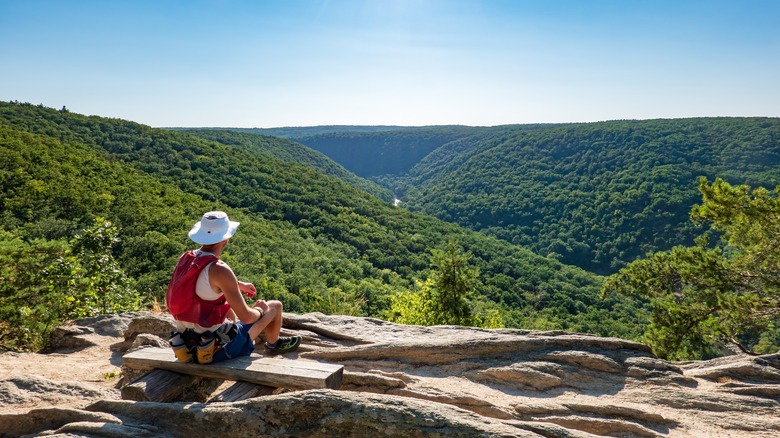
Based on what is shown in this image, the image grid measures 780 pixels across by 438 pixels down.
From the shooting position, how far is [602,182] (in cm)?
12119

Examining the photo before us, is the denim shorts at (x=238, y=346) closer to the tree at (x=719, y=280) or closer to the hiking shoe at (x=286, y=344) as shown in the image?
the hiking shoe at (x=286, y=344)

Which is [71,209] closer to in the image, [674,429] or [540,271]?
[674,429]

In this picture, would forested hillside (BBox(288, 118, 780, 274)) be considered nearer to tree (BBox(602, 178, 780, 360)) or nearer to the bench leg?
tree (BBox(602, 178, 780, 360))

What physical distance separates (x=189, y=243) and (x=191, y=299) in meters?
32.4

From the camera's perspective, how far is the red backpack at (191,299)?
4555mm

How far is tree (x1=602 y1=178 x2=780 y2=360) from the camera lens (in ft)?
37.4

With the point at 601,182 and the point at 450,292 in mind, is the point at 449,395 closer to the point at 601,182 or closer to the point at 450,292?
the point at 450,292

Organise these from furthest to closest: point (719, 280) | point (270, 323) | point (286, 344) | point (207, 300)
Result: 1. point (719, 280)
2. point (286, 344)
3. point (270, 323)
4. point (207, 300)

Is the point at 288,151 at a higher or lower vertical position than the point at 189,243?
higher

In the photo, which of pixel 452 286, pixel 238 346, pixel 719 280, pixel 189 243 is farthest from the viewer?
pixel 189 243

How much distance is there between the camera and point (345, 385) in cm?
591

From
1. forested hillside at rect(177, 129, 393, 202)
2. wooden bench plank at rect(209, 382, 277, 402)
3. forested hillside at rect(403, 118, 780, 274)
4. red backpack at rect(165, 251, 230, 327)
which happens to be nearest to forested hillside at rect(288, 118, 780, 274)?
forested hillside at rect(403, 118, 780, 274)

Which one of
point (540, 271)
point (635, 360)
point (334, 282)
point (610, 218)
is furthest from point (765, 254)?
point (610, 218)

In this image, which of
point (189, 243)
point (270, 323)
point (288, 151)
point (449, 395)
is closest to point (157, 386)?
point (270, 323)
